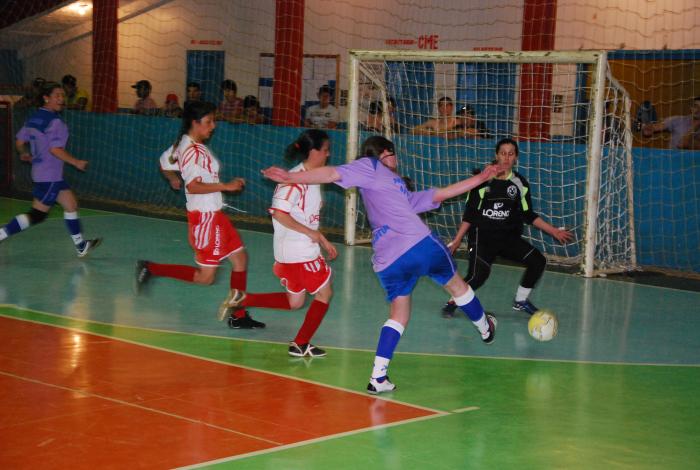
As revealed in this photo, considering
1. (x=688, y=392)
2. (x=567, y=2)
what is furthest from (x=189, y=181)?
(x=567, y=2)

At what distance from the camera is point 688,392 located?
24.8 feet

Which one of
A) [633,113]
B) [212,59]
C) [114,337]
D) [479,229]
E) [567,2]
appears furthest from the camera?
[212,59]

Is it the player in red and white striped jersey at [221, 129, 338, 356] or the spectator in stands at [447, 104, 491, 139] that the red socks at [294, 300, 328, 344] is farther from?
the spectator in stands at [447, 104, 491, 139]

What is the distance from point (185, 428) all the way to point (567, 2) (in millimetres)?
16128

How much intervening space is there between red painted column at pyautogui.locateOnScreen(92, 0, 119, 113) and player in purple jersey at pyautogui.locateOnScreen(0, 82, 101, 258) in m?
8.70

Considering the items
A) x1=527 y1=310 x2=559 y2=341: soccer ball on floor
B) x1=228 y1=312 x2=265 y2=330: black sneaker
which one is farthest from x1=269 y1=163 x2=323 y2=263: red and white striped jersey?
x1=527 y1=310 x2=559 y2=341: soccer ball on floor

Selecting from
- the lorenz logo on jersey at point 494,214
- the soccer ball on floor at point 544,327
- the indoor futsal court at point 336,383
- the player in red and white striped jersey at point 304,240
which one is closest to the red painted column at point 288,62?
the indoor futsal court at point 336,383

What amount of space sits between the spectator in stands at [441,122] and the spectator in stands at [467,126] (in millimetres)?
103

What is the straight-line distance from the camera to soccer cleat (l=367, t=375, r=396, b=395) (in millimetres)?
7137

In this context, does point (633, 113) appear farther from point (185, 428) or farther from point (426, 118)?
point (185, 428)

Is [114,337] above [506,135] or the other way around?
the other way around

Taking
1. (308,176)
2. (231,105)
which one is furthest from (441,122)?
(308,176)

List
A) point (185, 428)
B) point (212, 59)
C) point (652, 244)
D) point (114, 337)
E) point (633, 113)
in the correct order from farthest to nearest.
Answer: point (212, 59) < point (633, 113) < point (652, 244) < point (114, 337) < point (185, 428)

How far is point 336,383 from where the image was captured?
7.45 m
